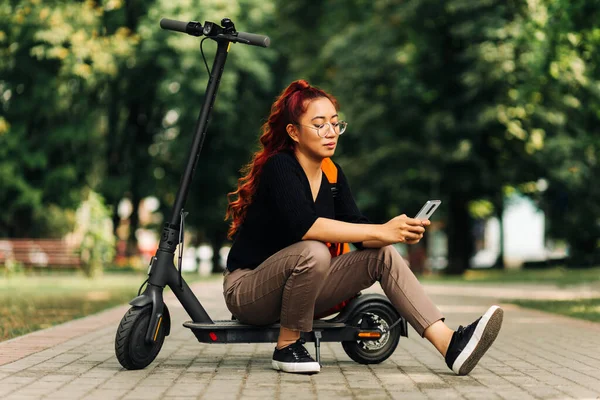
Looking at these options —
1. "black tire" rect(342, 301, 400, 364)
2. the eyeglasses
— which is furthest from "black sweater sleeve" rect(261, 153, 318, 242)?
"black tire" rect(342, 301, 400, 364)

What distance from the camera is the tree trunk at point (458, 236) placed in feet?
105

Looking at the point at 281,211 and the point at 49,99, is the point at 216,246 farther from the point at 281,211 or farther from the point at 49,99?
the point at 281,211

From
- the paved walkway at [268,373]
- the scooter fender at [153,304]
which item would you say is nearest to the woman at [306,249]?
the paved walkway at [268,373]

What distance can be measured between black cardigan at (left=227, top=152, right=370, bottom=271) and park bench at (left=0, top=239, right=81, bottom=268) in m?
20.4

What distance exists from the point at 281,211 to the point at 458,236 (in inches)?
1034

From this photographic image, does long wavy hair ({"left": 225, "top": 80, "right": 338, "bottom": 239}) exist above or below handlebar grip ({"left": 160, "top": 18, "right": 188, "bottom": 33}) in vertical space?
below

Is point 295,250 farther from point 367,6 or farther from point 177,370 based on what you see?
point 367,6

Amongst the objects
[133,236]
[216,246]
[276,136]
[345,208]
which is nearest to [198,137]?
[276,136]

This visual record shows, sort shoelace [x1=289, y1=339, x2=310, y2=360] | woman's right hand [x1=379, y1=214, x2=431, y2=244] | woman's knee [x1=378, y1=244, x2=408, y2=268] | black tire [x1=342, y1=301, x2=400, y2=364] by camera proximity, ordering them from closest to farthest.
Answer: woman's right hand [x1=379, y1=214, x2=431, y2=244]
woman's knee [x1=378, y1=244, x2=408, y2=268]
shoelace [x1=289, y1=339, x2=310, y2=360]
black tire [x1=342, y1=301, x2=400, y2=364]

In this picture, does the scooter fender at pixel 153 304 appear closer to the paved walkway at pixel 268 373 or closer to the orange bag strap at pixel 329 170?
the paved walkway at pixel 268 373

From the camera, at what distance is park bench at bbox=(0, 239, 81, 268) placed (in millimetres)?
27892

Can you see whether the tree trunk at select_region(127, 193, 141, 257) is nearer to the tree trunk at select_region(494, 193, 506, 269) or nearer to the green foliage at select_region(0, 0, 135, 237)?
the green foliage at select_region(0, 0, 135, 237)

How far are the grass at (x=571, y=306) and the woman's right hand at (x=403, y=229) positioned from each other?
616 centimetres

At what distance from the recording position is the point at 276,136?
666 cm
